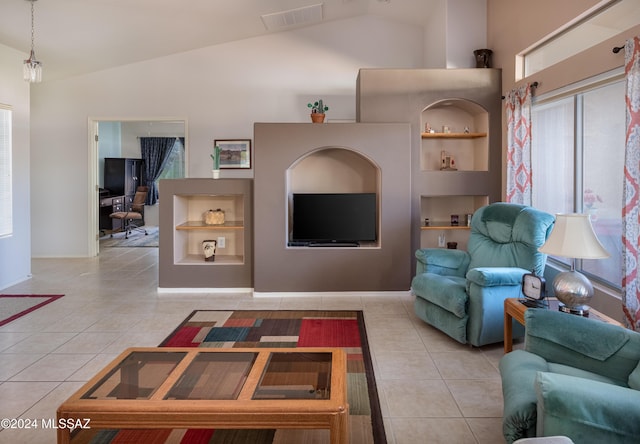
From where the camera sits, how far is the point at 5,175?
5348 mm

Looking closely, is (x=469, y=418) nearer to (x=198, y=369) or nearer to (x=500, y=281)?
(x=500, y=281)

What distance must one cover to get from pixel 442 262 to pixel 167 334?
250 centimetres

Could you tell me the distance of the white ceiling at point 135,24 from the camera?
4.77m

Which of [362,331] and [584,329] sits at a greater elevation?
[584,329]

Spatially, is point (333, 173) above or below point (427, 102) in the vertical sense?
below

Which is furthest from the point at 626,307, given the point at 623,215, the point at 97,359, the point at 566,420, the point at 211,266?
the point at 211,266

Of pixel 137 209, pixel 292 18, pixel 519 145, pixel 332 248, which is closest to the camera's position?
pixel 519 145

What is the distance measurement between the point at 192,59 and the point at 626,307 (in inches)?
248

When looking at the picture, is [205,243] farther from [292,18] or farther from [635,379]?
[635,379]

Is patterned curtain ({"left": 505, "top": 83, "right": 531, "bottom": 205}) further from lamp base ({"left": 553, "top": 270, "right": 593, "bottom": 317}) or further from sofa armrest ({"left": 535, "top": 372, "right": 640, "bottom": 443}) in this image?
sofa armrest ({"left": 535, "top": 372, "right": 640, "bottom": 443})

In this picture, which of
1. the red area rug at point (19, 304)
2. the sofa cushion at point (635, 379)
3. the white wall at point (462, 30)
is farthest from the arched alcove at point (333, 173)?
the sofa cushion at point (635, 379)

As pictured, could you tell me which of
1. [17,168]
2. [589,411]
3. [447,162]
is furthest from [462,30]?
[17,168]

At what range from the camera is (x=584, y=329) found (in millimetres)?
2129

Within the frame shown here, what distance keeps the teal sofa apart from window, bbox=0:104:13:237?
5.65 m
